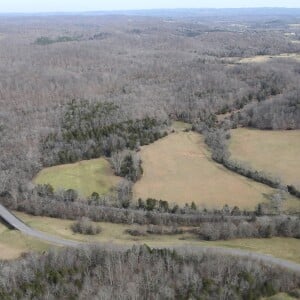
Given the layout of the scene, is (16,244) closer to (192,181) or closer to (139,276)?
(139,276)

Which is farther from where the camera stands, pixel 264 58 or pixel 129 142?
pixel 264 58

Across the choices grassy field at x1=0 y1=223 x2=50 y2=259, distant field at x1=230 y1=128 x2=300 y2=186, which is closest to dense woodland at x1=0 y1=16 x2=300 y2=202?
distant field at x1=230 y1=128 x2=300 y2=186

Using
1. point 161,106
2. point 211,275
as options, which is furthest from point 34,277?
point 161,106

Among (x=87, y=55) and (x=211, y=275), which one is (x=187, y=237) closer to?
(x=211, y=275)

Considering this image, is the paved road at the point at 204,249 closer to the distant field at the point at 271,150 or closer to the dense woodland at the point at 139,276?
the dense woodland at the point at 139,276

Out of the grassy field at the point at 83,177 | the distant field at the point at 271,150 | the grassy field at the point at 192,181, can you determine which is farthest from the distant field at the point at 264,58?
the grassy field at the point at 83,177

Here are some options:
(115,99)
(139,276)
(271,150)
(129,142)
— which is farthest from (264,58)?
(139,276)
